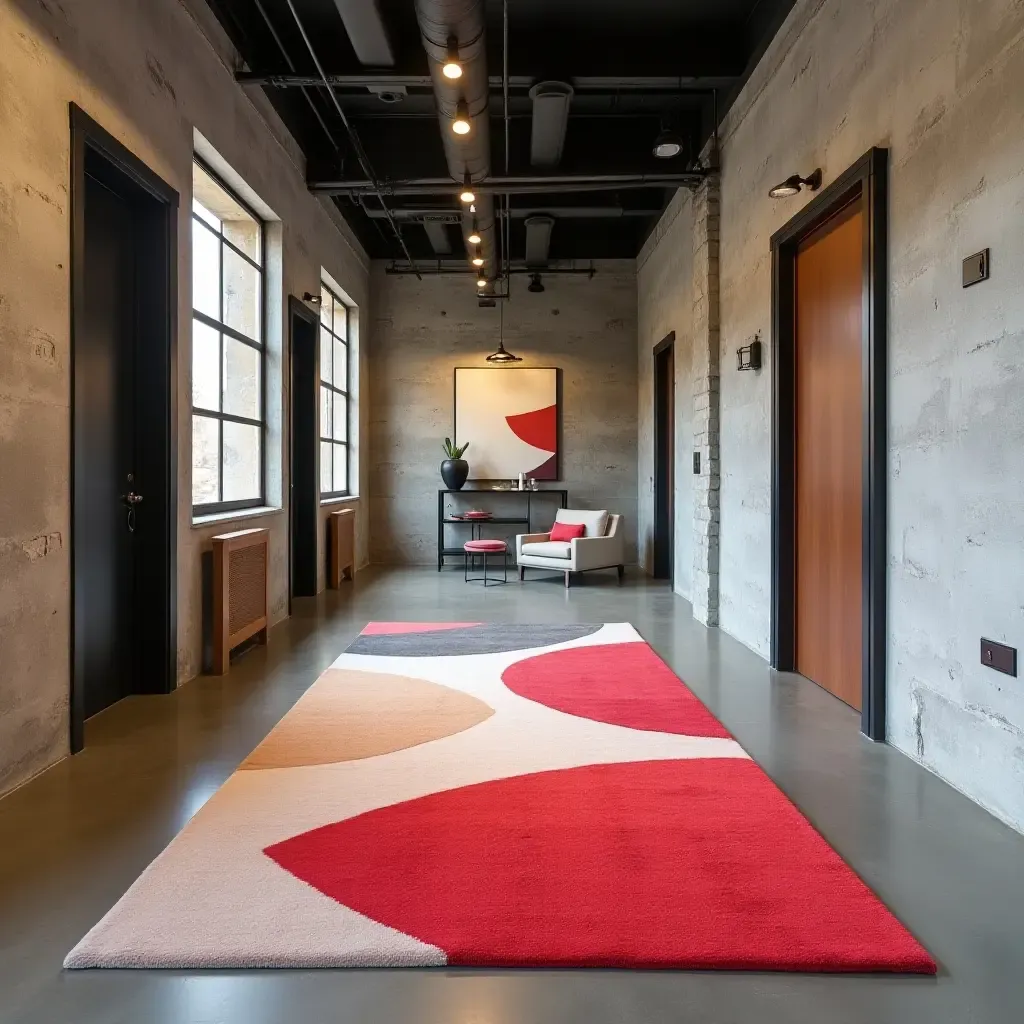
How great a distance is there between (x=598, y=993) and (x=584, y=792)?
3.46ft

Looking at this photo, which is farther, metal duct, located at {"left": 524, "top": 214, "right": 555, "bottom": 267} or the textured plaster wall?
metal duct, located at {"left": 524, "top": 214, "right": 555, "bottom": 267}

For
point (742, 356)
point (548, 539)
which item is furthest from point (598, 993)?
point (548, 539)

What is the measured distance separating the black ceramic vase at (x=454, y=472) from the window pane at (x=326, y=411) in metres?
1.61

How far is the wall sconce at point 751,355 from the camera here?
16.4 ft

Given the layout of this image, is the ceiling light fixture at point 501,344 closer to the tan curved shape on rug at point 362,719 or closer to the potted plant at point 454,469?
the potted plant at point 454,469

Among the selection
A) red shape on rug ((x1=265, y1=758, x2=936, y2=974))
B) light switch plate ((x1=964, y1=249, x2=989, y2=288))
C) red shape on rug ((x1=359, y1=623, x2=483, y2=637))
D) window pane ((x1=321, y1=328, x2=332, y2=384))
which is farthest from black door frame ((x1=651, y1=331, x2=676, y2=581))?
red shape on rug ((x1=265, y1=758, x2=936, y2=974))

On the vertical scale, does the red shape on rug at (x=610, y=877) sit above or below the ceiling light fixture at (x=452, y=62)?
below

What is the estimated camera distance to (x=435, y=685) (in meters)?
4.12

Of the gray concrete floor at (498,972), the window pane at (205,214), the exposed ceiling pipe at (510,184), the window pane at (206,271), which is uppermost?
the exposed ceiling pipe at (510,184)

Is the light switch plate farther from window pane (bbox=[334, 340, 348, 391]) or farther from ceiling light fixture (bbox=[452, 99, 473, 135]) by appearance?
window pane (bbox=[334, 340, 348, 391])

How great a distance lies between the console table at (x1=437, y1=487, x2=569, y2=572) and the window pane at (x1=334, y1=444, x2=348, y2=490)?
1.15 metres

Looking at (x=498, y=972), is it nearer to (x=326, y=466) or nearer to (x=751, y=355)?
(x=751, y=355)

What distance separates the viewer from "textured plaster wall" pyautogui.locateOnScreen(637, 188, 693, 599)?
726 centimetres

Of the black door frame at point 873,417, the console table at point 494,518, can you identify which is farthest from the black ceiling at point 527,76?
the console table at point 494,518
